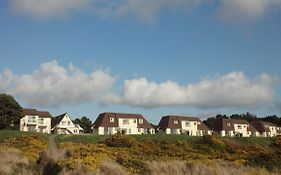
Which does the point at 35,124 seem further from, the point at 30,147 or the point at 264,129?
the point at 30,147

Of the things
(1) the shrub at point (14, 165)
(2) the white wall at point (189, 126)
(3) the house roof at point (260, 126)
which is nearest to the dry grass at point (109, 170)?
(1) the shrub at point (14, 165)

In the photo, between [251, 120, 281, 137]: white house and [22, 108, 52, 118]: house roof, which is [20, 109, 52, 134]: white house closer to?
[22, 108, 52, 118]: house roof

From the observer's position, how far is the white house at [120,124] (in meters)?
93.8

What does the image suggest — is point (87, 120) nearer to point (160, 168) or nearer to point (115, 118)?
point (115, 118)

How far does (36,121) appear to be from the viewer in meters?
105

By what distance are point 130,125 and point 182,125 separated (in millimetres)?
14952

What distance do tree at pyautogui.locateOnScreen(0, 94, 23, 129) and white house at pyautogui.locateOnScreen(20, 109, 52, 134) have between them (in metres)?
15.0

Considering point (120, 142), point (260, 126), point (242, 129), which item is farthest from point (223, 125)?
point (120, 142)

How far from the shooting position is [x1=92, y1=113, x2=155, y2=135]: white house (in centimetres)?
9381

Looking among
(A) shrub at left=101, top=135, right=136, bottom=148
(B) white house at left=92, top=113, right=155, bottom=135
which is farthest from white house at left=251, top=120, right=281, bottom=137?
(A) shrub at left=101, top=135, right=136, bottom=148

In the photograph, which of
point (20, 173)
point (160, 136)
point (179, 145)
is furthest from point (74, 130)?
point (20, 173)

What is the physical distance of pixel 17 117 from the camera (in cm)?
8688

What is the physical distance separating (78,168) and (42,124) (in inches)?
3545

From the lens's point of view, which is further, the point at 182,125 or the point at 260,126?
the point at 260,126
